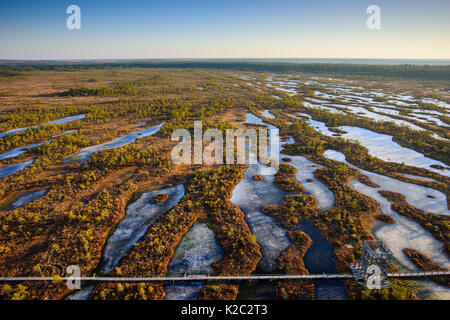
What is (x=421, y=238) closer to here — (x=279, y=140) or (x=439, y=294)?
(x=439, y=294)

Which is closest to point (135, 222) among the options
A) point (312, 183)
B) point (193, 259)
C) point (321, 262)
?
point (193, 259)

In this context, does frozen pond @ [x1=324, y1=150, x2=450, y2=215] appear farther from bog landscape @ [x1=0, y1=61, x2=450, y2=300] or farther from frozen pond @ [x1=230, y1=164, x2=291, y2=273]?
frozen pond @ [x1=230, y1=164, x2=291, y2=273]

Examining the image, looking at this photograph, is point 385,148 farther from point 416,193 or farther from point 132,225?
point 132,225

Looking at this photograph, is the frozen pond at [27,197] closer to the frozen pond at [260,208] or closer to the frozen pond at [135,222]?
the frozen pond at [135,222]

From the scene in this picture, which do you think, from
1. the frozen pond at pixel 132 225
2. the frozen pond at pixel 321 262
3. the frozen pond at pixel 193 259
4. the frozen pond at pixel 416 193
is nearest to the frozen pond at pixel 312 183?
the frozen pond at pixel 321 262

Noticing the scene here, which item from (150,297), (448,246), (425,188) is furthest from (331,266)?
(425,188)

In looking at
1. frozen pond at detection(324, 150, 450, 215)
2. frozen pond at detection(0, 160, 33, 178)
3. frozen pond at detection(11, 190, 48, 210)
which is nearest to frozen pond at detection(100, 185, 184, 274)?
frozen pond at detection(11, 190, 48, 210)
